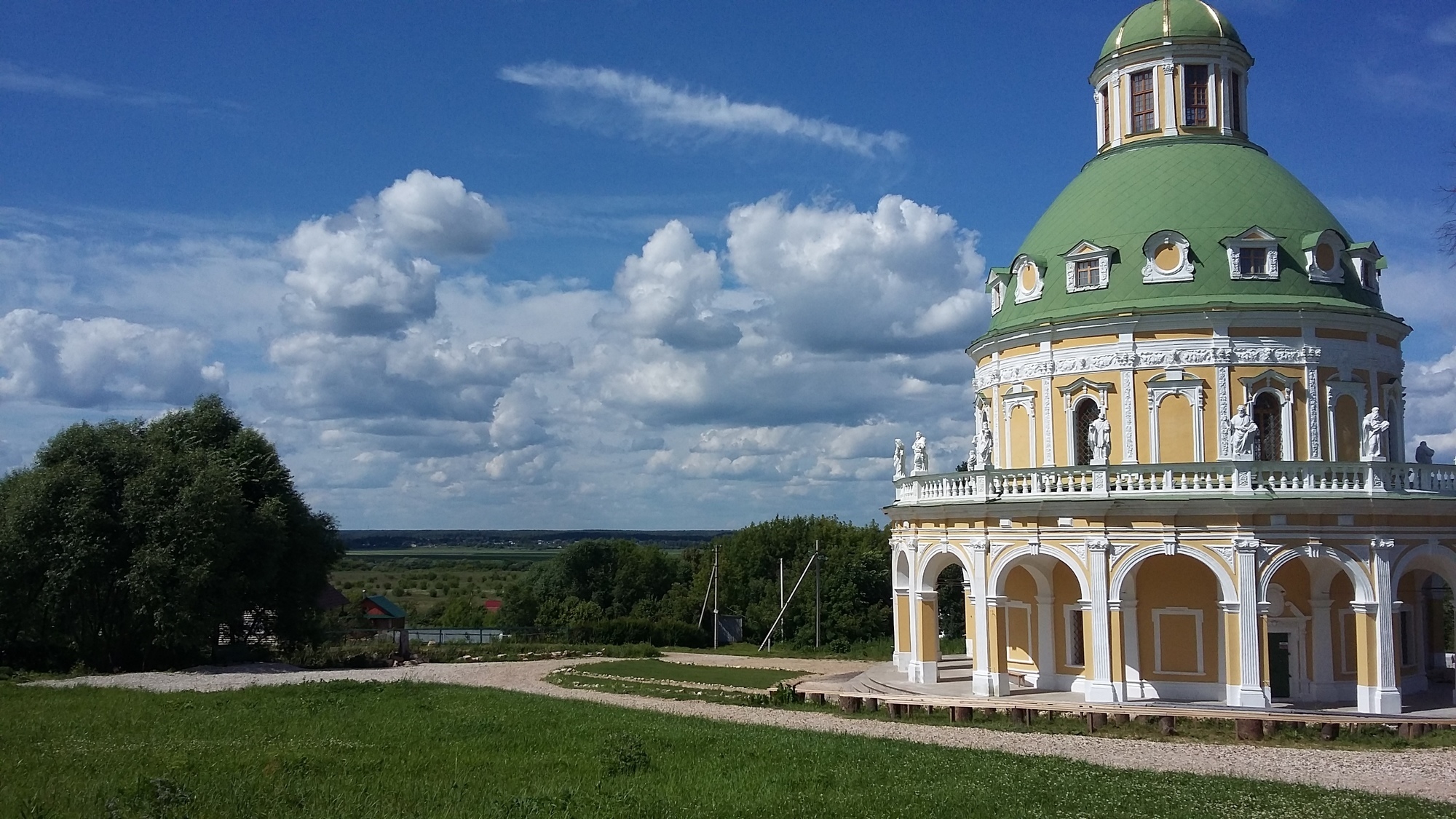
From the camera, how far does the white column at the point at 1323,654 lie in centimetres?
2783

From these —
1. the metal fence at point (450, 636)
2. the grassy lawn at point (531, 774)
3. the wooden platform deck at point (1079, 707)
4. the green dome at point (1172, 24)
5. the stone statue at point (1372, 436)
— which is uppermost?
the green dome at point (1172, 24)

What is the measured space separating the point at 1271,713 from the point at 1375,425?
742 cm

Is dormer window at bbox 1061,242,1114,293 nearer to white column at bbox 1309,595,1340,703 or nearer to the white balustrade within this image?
the white balustrade

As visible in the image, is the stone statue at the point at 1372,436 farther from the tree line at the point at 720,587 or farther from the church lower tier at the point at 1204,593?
the tree line at the point at 720,587

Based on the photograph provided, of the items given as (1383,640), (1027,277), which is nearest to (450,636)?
(1027,277)

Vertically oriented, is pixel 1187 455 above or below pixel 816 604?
above

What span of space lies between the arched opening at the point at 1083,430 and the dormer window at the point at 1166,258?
3.69 m

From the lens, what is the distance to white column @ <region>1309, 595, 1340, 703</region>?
27828 millimetres

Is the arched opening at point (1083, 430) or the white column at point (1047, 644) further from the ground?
the arched opening at point (1083, 430)

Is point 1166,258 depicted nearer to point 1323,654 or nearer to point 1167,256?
point 1167,256

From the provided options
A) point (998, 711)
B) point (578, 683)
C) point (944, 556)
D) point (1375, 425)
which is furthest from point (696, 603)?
point (1375, 425)

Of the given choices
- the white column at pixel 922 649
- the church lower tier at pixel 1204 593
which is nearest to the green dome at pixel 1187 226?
the church lower tier at pixel 1204 593

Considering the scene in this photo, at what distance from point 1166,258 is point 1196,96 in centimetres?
670

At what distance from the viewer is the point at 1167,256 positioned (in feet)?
99.0
